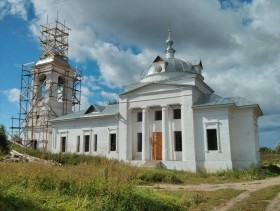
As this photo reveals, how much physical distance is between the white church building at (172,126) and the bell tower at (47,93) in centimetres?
539

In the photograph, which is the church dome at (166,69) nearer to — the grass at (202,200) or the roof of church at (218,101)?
the roof of church at (218,101)

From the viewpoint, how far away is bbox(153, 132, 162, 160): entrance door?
2489 cm

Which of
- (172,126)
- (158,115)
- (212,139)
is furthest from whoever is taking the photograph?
(158,115)

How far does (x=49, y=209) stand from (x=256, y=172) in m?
17.3

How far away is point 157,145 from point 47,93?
16697mm

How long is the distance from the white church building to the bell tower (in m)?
5.39

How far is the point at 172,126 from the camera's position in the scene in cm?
2473

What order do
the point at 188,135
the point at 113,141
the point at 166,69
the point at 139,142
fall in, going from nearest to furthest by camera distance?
the point at 188,135, the point at 139,142, the point at 113,141, the point at 166,69

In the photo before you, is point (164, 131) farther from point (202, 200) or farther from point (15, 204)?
point (15, 204)

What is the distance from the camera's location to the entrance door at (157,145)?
2489 centimetres

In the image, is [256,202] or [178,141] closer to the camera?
[256,202]

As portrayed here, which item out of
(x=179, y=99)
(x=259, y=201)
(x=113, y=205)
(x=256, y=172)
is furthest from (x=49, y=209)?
(x=179, y=99)

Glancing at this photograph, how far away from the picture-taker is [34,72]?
36.8m

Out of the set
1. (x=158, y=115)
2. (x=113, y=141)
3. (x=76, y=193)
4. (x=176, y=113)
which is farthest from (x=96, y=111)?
(x=76, y=193)
